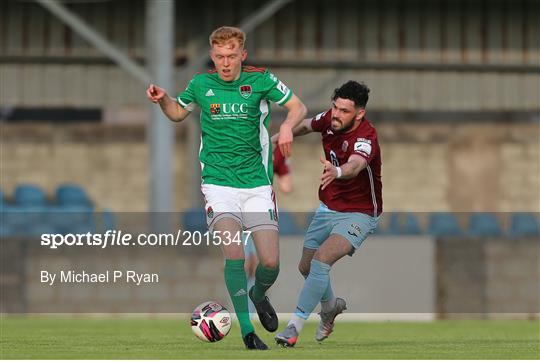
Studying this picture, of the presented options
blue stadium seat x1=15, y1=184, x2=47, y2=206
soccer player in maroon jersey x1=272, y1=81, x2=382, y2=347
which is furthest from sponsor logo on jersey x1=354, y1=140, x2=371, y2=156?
blue stadium seat x1=15, y1=184, x2=47, y2=206

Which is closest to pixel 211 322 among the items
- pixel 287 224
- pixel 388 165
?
pixel 287 224

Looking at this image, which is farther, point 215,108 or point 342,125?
point 342,125

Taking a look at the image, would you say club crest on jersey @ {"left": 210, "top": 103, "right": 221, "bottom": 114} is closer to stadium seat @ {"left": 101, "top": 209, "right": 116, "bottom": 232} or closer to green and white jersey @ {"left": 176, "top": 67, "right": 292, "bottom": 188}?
green and white jersey @ {"left": 176, "top": 67, "right": 292, "bottom": 188}

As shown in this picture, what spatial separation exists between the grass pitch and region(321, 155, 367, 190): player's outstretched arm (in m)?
1.18

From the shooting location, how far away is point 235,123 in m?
10.6

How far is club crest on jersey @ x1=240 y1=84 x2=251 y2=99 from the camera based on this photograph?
10648 millimetres

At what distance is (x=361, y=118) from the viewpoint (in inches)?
439

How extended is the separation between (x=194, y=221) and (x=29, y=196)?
373 cm

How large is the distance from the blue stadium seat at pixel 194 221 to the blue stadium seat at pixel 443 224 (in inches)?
140

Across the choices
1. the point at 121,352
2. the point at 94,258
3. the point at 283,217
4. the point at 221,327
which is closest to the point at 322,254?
the point at 221,327

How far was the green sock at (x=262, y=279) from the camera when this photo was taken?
10.8 meters

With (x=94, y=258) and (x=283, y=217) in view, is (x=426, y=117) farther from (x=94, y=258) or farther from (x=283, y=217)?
(x=94, y=258)

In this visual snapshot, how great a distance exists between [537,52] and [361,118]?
14.0 meters

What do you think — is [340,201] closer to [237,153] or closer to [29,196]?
[237,153]
